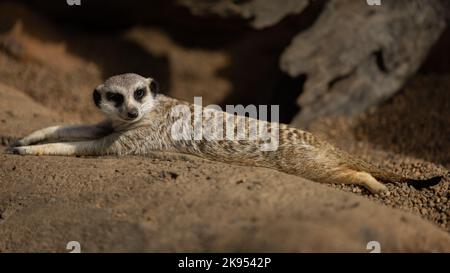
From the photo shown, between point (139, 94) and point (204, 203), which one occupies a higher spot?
point (139, 94)

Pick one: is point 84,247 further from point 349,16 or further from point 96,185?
point 349,16

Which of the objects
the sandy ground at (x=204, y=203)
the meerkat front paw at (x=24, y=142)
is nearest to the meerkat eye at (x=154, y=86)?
the sandy ground at (x=204, y=203)

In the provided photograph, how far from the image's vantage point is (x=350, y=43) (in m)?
4.85

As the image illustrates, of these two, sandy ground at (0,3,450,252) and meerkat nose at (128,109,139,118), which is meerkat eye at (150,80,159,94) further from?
sandy ground at (0,3,450,252)

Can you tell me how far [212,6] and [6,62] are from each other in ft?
7.52

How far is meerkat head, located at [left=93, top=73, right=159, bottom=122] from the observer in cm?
309

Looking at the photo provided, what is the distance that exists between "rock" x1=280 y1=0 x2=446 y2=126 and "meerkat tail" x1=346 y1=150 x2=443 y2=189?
5.47 ft

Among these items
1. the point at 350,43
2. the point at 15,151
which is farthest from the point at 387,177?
the point at 15,151

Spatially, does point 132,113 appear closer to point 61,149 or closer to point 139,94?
point 139,94

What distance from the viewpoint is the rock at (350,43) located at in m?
4.80

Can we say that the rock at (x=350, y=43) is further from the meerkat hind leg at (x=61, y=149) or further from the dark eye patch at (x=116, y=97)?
the meerkat hind leg at (x=61, y=149)

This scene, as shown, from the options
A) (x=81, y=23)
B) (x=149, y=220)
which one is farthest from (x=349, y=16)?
(x=149, y=220)

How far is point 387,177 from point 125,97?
5.49ft

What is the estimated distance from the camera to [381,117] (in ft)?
16.4
